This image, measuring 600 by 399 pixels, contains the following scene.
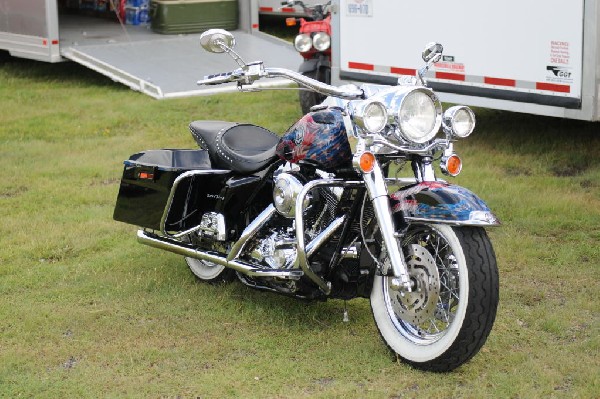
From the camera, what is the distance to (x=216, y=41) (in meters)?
4.84

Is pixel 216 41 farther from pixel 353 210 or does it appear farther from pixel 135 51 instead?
pixel 135 51

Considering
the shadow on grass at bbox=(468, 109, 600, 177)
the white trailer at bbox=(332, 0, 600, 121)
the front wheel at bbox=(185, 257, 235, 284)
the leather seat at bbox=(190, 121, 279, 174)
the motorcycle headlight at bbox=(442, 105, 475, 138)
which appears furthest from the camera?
the shadow on grass at bbox=(468, 109, 600, 177)

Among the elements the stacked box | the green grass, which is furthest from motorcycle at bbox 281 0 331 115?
the stacked box

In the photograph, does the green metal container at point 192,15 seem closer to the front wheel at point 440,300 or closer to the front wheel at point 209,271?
the front wheel at point 209,271

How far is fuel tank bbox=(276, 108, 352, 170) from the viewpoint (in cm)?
509

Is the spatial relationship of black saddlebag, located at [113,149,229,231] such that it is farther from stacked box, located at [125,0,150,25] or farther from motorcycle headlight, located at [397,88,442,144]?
stacked box, located at [125,0,150,25]

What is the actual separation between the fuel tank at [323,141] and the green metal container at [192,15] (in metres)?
10.1

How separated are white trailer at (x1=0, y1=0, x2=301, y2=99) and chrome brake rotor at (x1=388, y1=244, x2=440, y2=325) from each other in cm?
773

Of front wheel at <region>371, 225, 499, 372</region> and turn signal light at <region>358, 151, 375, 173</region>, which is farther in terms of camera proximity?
turn signal light at <region>358, 151, 375, 173</region>

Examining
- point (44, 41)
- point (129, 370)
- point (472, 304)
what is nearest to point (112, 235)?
point (129, 370)

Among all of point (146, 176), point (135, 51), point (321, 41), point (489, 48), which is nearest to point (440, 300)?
point (146, 176)

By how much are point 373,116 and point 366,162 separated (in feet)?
0.69

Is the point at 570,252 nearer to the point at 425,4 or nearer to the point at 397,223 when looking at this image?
the point at 397,223

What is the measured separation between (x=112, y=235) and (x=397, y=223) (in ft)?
9.86
